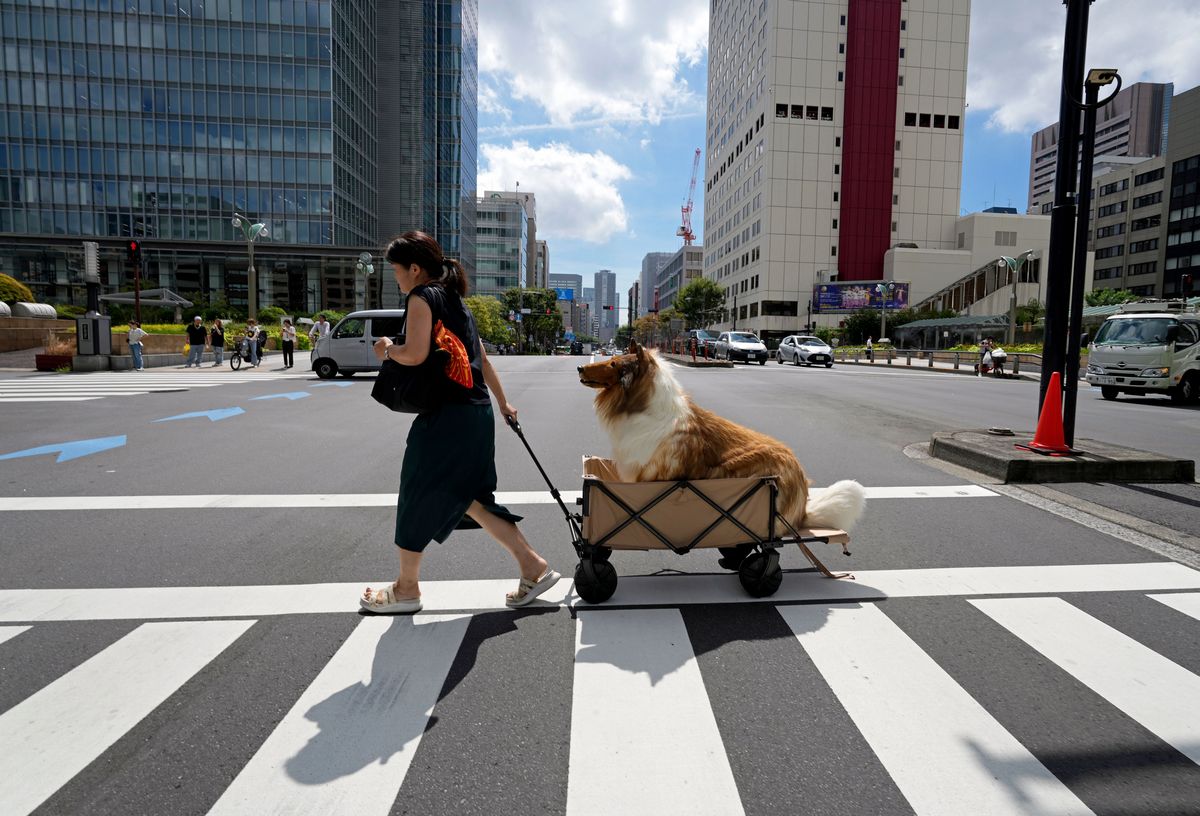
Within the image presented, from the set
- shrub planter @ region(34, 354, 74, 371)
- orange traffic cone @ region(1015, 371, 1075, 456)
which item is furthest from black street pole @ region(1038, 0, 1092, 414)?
shrub planter @ region(34, 354, 74, 371)

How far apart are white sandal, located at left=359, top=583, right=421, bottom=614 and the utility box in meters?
23.9

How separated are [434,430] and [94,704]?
176cm

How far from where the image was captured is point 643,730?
244cm

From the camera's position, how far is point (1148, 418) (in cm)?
1294

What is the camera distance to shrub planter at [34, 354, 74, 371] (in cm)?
2109

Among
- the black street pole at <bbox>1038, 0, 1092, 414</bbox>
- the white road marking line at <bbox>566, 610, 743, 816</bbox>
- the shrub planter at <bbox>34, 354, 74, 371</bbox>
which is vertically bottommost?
the white road marking line at <bbox>566, 610, 743, 816</bbox>

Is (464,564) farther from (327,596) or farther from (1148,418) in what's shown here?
(1148,418)

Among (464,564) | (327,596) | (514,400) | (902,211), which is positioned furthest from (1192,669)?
(902,211)

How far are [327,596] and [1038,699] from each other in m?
3.57

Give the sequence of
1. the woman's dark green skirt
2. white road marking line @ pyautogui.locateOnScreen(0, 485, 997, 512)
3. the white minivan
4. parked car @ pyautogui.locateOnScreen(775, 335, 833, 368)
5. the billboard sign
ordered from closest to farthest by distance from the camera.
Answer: the woman's dark green skirt < white road marking line @ pyautogui.locateOnScreen(0, 485, 997, 512) < the white minivan < parked car @ pyautogui.locateOnScreen(775, 335, 833, 368) < the billboard sign

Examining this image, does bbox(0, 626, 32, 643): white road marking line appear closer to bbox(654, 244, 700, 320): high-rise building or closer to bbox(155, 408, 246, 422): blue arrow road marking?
bbox(155, 408, 246, 422): blue arrow road marking

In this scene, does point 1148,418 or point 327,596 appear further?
point 1148,418

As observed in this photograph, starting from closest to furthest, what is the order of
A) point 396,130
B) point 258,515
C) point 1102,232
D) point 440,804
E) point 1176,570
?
point 440,804
point 1176,570
point 258,515
point 396,130
point 1102,232

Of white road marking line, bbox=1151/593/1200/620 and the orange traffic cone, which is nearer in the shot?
white road marking line, bbox=1151/593/1200/620
